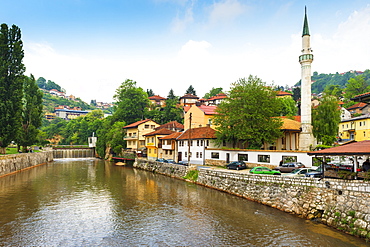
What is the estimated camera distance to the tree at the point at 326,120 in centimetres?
4091

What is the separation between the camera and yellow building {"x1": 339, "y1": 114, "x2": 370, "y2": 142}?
46688 mm

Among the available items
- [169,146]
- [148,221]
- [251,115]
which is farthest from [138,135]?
[148,221]

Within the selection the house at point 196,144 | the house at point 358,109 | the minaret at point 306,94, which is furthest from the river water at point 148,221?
the house at point 358,109

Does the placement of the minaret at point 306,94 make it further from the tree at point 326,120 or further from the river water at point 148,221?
the river water at point 148,221

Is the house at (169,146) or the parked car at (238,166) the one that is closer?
the parked car at (238,166)

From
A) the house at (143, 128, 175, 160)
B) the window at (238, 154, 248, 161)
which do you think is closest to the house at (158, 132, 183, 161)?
the house at (143, 128, 175, 160)

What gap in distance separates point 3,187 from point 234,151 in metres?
31.5

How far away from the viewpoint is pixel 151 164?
52094 millimetres

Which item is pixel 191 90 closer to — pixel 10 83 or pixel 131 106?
pixel 131 106

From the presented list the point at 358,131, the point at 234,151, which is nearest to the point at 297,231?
the point at 234,151

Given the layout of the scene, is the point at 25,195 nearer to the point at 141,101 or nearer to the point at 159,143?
the point at 159,143

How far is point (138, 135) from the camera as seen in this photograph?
7025cm

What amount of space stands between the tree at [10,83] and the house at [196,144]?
2897 centimetres

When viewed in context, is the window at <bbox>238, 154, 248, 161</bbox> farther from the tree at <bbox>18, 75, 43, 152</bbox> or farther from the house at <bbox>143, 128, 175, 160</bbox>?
the tree at <bbox>18, 75, 43, 152</bbox>
